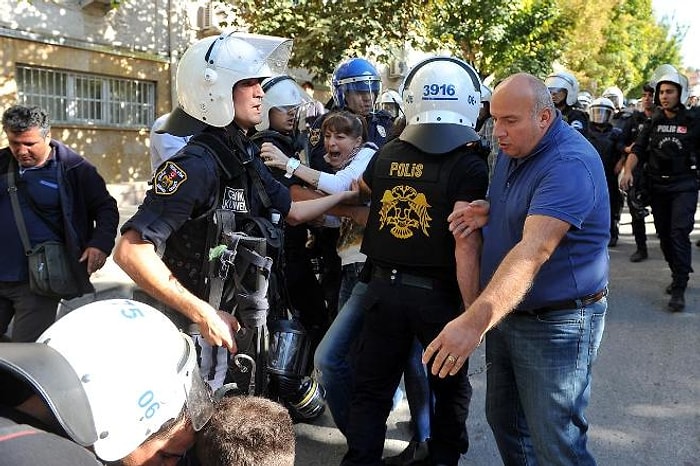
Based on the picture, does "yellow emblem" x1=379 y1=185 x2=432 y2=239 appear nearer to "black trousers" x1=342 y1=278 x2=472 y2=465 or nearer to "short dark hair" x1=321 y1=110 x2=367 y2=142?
"black trousers" x1=342 y1=278 x2=472 y2=465

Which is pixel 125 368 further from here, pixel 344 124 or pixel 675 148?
pixel 675 148

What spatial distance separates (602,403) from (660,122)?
3.31 meters

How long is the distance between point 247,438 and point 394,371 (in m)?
1.37

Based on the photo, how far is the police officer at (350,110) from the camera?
414 cm

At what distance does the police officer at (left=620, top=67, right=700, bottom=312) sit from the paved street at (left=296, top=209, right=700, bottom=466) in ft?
1.51

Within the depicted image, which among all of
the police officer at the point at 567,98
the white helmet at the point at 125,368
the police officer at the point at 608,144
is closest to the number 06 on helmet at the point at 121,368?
the white helmet at the point at 125,368

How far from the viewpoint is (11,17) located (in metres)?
10.2

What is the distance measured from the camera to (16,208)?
3.62 m

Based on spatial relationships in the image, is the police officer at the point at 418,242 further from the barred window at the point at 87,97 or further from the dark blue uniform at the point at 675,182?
the barred window at the point at 87,97

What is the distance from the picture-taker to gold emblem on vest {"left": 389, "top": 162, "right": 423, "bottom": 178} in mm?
2682

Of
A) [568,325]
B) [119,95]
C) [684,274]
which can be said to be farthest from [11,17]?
[568,325]

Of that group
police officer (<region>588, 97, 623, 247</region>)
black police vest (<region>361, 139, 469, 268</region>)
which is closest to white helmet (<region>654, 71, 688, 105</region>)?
police officer (<region>588, 97, 623, 247</region>)

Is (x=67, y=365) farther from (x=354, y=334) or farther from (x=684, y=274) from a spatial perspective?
(x=684, y=274)

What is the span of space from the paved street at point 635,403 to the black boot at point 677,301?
0.07m
